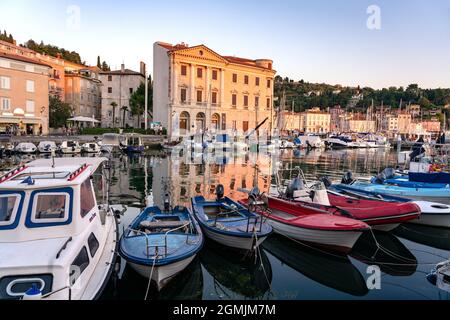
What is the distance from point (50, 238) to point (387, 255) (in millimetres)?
8945

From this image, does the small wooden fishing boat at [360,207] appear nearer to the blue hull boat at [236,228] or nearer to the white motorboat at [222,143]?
the blue hull boat at [236,228]

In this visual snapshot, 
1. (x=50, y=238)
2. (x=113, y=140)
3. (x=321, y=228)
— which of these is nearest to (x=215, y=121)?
(x=113, y=140)

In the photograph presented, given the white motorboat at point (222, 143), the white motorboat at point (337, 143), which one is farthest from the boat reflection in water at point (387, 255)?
the white motorboat at point (337, 143)

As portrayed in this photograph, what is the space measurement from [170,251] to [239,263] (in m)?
2.39

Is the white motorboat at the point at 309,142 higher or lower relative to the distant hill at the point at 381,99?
lower

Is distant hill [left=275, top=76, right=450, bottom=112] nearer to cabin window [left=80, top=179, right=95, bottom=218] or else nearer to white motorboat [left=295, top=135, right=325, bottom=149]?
white motorboat [left=295, top=135, right=325, bottom=149]

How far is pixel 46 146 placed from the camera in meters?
39.1

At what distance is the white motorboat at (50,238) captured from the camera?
5.49m

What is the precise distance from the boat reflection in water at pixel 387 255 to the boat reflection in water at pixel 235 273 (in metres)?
2.93

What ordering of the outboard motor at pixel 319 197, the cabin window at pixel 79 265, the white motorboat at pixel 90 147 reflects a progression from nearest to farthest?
the cabin window at pixel 79 265 → the outboard motor at pixel 319 197 → the white motorboat at pixel 90 147

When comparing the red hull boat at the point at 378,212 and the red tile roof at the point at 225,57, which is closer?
the red hull boat at the point at 378,212

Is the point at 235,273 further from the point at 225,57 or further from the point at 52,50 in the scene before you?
the point at 52,50
